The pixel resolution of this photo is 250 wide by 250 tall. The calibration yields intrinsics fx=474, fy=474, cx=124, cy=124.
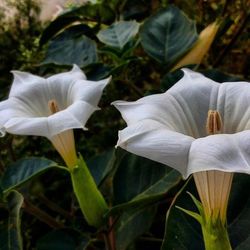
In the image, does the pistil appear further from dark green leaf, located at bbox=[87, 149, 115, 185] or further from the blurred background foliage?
dark green leaf, located at bbox=[87, 149, 115, 185]

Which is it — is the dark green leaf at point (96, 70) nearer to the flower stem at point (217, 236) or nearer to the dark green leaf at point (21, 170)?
the dark green leaf at point (21, 170)

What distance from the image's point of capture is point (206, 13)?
105 centimetres

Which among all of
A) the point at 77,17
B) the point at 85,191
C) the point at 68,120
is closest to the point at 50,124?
the point at 68,120

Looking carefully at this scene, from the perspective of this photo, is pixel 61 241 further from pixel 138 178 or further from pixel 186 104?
pixel 186 104

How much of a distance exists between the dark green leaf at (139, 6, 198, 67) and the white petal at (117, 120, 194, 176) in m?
0.44

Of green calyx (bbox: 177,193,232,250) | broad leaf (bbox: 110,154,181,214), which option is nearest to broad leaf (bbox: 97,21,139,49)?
broad leaf (bbox: 110,154,181,214)

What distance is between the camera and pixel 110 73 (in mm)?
786

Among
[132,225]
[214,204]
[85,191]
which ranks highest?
[214,204]

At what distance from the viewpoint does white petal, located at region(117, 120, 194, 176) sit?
41 cm

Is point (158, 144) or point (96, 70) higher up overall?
point (158, 144)

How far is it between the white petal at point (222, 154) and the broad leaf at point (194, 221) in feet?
0.59

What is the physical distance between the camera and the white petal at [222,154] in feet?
1.25

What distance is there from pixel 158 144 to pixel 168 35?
1.68 ft

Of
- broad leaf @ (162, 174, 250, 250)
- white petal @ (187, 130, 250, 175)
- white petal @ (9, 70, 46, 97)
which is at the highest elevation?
white petal @ (187, 130, 250, 175)
